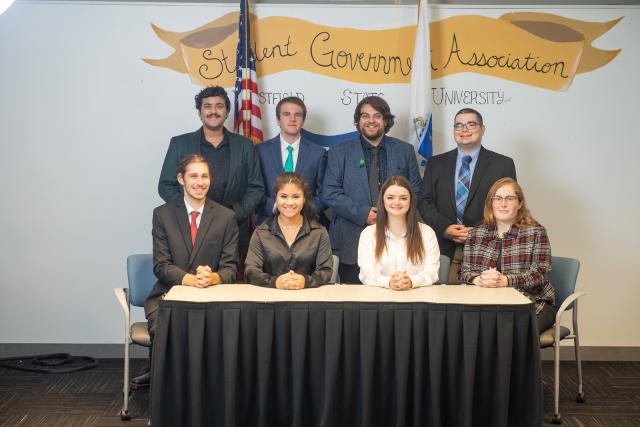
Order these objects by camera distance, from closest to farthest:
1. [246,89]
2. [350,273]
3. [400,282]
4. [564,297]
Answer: [400,282], [564,297], [350,273], [246,89]

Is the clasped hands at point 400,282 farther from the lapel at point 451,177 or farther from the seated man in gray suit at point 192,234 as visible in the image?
the lapel at point 451,177

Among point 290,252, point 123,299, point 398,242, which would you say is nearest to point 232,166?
point 290,252

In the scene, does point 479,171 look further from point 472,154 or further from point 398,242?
point 398,242

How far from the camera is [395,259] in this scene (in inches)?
143

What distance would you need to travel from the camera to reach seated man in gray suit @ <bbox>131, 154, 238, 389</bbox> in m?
3.70

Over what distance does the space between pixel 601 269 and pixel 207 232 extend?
2851 mm

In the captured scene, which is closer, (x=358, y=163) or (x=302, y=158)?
(x=358, y=163)

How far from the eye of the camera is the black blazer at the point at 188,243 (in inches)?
146

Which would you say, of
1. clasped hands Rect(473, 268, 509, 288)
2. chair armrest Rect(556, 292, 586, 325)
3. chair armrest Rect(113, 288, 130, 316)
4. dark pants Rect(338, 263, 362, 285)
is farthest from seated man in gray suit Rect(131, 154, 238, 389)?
chair armrest Rect(556, 292, 586, 325)

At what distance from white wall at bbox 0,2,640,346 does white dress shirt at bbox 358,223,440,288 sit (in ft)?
4.36

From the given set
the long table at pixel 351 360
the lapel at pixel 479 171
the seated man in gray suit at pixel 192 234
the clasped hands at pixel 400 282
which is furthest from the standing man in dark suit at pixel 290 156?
the long table at pixel 351 360

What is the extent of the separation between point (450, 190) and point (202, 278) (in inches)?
66.4

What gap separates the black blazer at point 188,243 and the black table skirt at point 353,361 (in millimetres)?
682

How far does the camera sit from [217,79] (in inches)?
187
